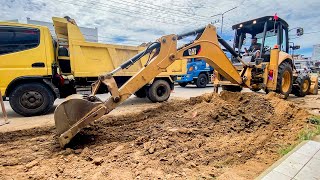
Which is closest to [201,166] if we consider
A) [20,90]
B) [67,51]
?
[20,90]

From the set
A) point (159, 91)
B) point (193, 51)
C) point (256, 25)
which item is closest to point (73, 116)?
point (193, 51)

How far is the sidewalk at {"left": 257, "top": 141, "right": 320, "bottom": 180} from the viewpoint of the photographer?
2254mm

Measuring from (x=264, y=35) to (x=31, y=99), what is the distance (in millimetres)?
7347

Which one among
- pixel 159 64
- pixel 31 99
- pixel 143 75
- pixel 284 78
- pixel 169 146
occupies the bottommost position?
pixel 169 146

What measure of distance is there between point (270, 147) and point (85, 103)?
9.63 ft

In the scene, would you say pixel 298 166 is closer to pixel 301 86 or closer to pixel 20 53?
pixel 20 53

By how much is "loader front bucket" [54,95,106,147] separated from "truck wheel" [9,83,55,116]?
10.4ft

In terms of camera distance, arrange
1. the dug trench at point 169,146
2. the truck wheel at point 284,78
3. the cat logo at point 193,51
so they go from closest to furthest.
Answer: the dug trench at point 169,146, the cat logo at point 193,51, the truck wheel at point 284,78

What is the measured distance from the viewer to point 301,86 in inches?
334

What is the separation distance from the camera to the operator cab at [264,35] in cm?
704

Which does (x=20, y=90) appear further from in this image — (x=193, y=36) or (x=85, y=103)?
(x=193, y=36)

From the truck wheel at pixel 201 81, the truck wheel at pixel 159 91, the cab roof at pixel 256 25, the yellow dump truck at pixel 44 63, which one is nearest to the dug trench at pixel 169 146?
the yellow dump truck at pixel 44 63

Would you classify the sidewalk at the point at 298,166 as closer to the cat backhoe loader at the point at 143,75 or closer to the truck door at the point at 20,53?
the cat backhoe loader at the point at 143,75

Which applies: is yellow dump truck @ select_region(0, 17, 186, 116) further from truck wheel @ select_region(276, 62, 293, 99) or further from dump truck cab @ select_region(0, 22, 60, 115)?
truck wheel @ select_region(276, 62, 293, 99)
